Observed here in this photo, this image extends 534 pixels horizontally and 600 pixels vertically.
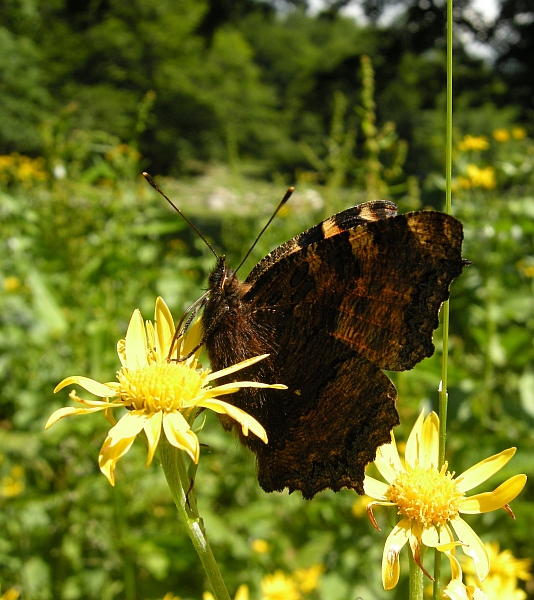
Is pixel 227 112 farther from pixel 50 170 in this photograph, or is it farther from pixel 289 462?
pixel 289 462

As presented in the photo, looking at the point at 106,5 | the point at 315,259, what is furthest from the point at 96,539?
the point at 106,5

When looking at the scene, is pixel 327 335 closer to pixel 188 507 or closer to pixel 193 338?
pixel 193 338

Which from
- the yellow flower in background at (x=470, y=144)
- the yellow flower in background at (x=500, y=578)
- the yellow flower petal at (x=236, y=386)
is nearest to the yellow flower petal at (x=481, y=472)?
the yellow flower in background at (x=500, y=578)

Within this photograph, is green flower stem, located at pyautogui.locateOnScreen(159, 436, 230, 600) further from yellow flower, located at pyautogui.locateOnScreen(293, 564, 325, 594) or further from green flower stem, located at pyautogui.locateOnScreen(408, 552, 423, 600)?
yellow flower, located at pyautogui.locateOnScreen(293, 564, 325, 594)

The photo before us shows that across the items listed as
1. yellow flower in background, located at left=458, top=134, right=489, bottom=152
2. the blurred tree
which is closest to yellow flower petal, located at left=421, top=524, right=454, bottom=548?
yellow flower in background, located at left=458, top=134, right=489, bottom=152

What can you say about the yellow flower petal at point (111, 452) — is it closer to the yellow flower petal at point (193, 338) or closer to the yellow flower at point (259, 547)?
the yellow flower petal at point (193, 338)
